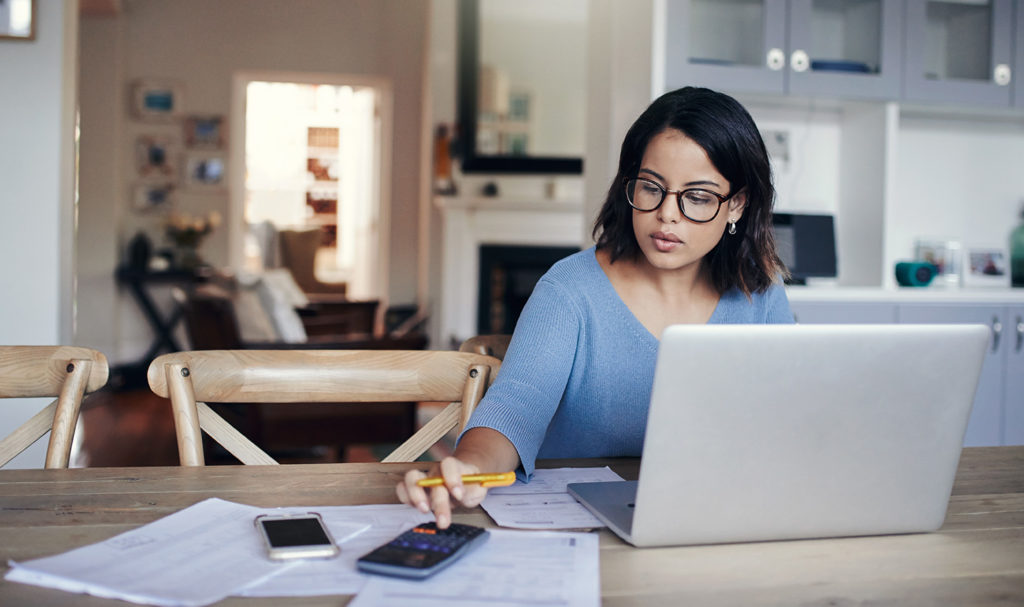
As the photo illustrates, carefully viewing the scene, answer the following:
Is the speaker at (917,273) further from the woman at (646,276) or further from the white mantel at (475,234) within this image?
the white mantel at (475,234)

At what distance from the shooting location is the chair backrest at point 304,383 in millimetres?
1211

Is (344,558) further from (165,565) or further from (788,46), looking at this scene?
(788,46)

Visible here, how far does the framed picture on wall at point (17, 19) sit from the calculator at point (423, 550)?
8.15 feet

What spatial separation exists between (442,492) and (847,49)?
8.75 ft

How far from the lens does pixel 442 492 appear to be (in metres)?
0.84

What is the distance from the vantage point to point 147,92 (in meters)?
6.45

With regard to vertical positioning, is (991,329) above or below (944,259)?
below

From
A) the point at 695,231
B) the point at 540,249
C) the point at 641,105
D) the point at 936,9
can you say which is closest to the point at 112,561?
the point at 695,231

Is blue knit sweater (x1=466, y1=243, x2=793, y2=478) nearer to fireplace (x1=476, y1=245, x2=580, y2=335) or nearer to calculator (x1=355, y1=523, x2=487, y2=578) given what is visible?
calculator (x1=355, y1=523, x2=487, y2=578)

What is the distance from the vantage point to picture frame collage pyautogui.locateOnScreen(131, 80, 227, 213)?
646 cm

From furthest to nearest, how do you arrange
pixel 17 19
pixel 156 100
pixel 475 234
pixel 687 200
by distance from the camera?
pixel 156 100, pixel 475 234, pixel 17 19, pixel 687 200

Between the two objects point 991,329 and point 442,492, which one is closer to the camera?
point 442,492

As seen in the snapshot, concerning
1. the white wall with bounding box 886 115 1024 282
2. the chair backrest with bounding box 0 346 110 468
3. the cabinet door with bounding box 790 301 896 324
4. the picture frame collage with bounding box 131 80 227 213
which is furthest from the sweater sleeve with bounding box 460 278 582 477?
the picture frame collage with bounding box 131 80 227 213

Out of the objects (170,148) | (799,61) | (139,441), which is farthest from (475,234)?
(799,61)
